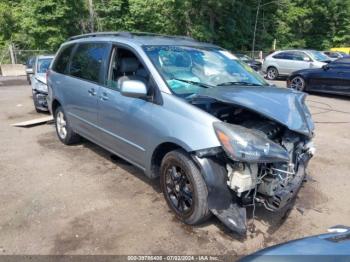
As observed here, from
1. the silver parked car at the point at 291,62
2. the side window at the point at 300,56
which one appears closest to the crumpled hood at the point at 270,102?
the silver parked car at the point at 291,62

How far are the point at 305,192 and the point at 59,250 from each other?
3.04m

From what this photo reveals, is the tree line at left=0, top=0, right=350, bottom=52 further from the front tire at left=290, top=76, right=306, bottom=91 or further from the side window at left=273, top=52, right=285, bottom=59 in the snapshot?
the front tire at left=290, top=76, right=306, bottom=91

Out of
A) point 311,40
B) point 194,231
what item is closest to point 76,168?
point 194,231

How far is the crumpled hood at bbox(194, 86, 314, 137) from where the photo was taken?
11.7ft

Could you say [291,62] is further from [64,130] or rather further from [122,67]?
[122,67]

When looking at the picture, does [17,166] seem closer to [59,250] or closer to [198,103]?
[59,250]

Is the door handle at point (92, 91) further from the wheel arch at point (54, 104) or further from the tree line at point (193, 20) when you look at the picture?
the tree line at point (193, 20)

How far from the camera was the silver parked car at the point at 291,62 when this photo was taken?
58.5 ft

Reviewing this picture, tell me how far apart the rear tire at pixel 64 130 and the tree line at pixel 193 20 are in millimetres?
24434

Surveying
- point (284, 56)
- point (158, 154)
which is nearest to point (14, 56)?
point (284, 56)

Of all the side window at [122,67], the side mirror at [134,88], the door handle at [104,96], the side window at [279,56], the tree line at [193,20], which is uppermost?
the tree line at [193,20]

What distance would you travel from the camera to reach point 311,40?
52.6 meters

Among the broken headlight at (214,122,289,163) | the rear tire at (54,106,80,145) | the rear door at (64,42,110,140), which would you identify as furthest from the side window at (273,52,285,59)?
the broken headlight at (214,122,289,163)

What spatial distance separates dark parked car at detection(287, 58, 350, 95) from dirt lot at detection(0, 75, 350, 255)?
671 centimetres
